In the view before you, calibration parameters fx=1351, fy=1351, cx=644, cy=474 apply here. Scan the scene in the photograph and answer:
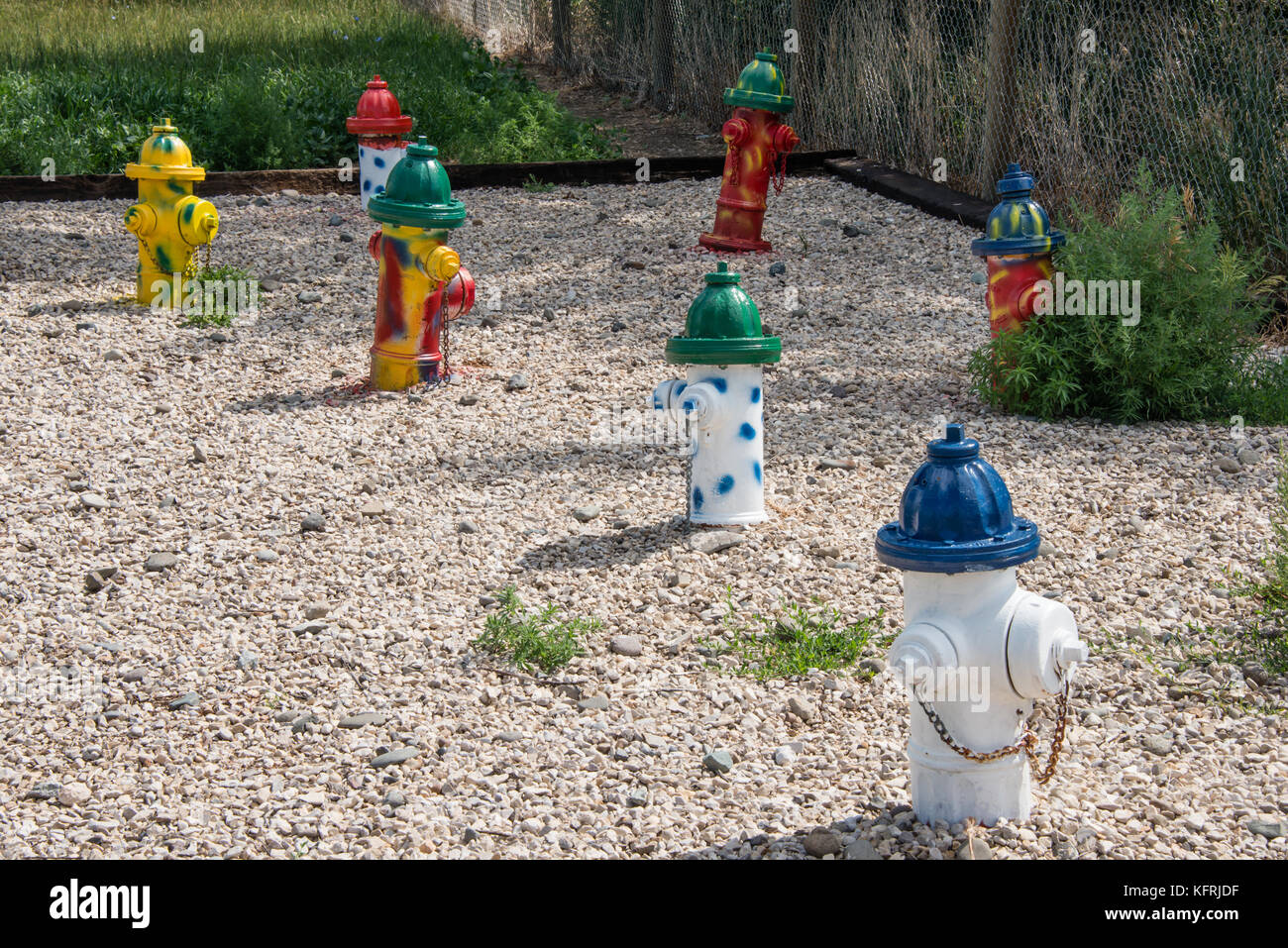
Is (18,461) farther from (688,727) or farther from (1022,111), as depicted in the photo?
(1022,111)

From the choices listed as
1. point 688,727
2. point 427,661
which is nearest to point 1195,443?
point 688,727

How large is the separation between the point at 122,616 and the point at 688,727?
155 centimetres

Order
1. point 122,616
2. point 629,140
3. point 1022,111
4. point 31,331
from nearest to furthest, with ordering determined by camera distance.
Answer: point 122,616 → point 31,331 → point 1022,111 → point 629,140

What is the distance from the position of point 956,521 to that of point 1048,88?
595 centimetres

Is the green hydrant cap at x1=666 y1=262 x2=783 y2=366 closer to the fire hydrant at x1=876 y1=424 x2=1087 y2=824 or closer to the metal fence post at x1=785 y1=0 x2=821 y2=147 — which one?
the fire hydrant at x1=876 y1=424 x2=1087 y2=824

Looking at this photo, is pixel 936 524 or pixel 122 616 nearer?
pixel 936 524

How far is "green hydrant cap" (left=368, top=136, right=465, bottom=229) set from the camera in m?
5.02

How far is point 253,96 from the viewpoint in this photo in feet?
30.9

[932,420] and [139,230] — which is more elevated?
[139,230]

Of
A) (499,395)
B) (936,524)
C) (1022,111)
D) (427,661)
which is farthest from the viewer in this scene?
(1022,111)

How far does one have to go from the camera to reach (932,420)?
189 inches

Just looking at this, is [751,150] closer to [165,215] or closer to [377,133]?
[377,133]

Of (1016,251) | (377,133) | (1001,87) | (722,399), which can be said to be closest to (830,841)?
(722,399)
